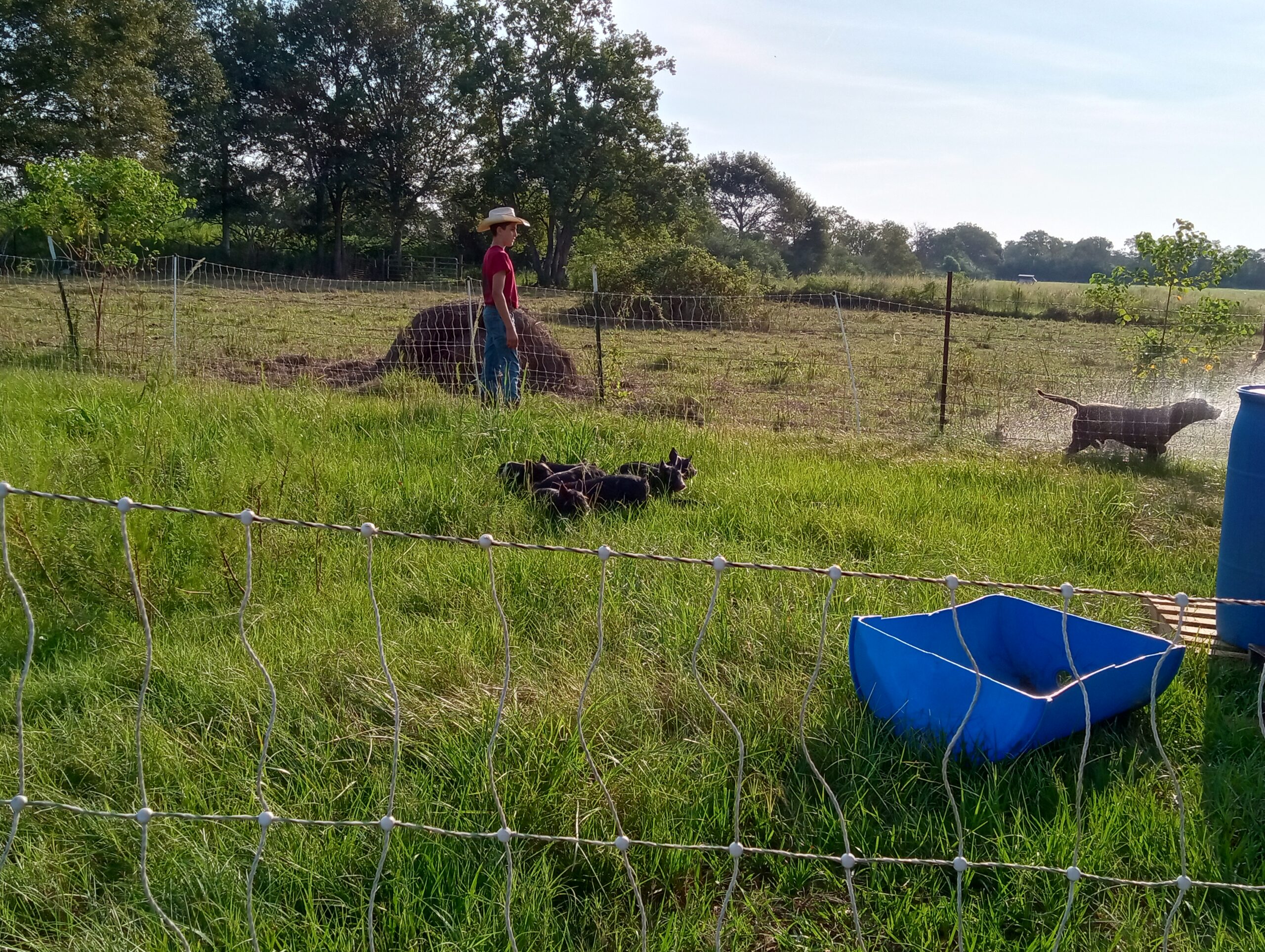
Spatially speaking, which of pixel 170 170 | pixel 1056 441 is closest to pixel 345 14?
pixel 170 170

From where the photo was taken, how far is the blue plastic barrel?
3502 mm

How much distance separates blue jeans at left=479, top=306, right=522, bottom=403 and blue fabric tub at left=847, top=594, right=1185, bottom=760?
187 inches

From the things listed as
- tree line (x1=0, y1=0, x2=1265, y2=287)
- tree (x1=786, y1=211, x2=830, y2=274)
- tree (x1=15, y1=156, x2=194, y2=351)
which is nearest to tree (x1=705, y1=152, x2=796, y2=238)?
tree (x1=786, y1=211, x2=830, y2=274)

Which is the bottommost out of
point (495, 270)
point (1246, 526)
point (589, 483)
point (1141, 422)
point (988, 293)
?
point (589, 483)

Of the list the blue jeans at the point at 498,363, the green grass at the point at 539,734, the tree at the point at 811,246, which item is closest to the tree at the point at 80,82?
the blue jeans at the point at 498,363

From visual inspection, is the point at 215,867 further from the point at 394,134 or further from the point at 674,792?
the point at 394,134

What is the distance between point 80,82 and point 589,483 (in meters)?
32.3

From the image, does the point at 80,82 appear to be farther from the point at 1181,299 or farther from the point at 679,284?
the point at 1181,299

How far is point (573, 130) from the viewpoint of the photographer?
36531 mm

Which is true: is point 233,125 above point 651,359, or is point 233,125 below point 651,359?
above

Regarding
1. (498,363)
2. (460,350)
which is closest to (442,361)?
(460,350)

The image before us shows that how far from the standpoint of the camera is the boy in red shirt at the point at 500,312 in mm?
7227

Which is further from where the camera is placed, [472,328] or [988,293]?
[988,293]

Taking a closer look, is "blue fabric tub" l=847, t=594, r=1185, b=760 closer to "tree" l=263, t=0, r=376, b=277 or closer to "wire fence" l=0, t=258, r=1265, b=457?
"wire fence" l=0, t=258, r=1265, b=457
